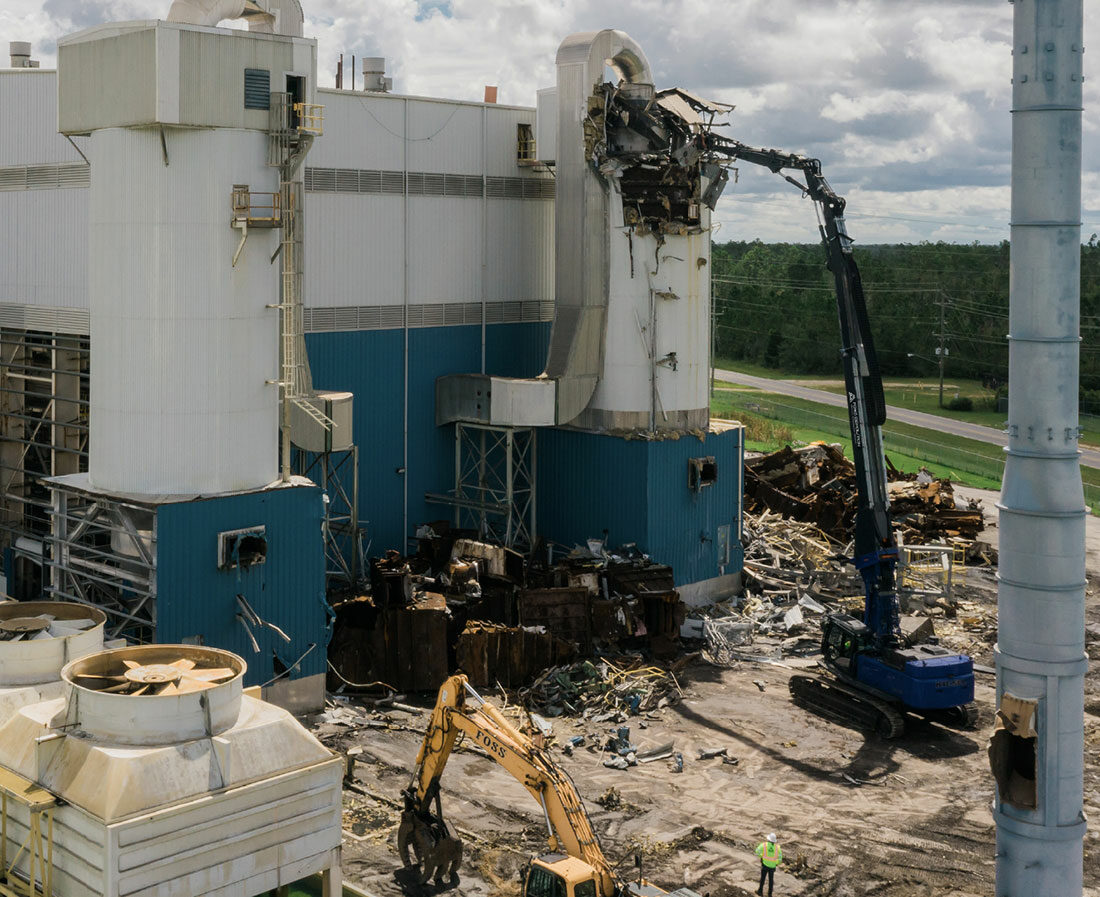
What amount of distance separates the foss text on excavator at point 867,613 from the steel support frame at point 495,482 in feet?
30.5

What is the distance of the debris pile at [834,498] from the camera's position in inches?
1767

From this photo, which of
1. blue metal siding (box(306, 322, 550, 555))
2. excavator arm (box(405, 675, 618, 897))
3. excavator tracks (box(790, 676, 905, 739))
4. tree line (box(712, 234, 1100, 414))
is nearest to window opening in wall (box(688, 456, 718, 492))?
blue metal siding (box(306, 322, 550, 555))

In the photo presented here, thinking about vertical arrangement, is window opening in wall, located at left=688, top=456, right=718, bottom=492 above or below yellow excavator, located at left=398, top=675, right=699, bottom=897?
above

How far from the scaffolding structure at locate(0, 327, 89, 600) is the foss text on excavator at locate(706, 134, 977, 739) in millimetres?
17468

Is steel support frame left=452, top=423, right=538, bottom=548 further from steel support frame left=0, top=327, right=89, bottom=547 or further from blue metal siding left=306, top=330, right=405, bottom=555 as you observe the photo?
steel support frame left=0, top=327, right=89, bottom=547

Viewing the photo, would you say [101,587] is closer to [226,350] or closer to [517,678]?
[226,350]

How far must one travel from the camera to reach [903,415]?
86000 millimetres

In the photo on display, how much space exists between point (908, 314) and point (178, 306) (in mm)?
89485

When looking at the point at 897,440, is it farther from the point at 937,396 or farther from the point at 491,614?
the point at 491,614

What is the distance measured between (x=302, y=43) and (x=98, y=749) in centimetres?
1543

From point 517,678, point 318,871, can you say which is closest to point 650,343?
point 517,678

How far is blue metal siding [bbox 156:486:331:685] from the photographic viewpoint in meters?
25.3

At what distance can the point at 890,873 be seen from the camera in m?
21.6

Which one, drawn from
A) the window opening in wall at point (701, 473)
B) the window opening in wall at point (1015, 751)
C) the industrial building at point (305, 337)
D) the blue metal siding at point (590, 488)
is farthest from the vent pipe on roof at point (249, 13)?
the window opening in wall at point (1015, 751)
